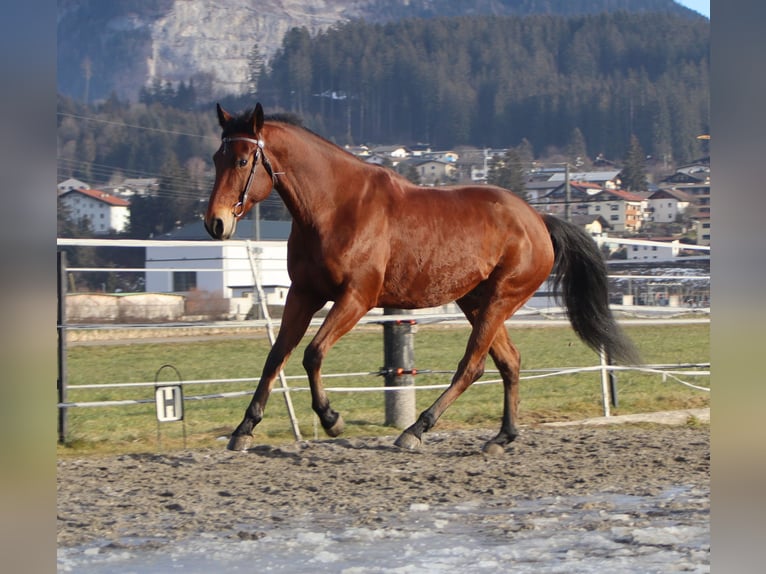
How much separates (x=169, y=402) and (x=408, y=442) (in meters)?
1.63

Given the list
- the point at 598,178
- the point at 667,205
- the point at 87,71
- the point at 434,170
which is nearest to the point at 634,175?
the point at 598,178

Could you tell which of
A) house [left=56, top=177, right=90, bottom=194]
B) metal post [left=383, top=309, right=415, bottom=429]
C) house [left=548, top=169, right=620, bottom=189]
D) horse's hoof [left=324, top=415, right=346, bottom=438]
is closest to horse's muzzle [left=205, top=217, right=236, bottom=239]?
horse's hoof [left=324, top=415, right=346, bottom=438]

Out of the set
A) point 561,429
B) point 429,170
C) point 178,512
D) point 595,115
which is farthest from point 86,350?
point 595,115

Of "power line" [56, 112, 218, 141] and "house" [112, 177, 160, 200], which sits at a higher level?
"power line" [56, 112, 218, 141]

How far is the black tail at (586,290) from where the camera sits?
21.1 feet

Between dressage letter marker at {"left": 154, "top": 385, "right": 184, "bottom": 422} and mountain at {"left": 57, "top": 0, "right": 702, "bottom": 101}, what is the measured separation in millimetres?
81819

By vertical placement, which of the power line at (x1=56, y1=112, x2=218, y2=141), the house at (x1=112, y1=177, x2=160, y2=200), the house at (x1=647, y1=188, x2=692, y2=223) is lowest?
the house at (x1=647, y1=188, x2=692, y2=223)

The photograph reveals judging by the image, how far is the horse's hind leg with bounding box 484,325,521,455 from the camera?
5875 millimetres

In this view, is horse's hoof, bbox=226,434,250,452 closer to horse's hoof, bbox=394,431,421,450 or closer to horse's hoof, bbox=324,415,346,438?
horse's hoof, bbox=324,415,346,438

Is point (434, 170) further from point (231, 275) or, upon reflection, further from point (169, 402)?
point (169, 402)

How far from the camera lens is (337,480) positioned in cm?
477

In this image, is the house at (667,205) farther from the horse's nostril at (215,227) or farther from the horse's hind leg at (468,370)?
the horse's nostril at (215,227)

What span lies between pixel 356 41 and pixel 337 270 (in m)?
65.9
